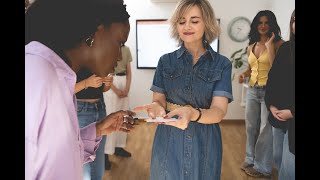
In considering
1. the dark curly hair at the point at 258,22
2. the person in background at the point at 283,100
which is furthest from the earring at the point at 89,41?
the dark curly hair at the point at 258,22

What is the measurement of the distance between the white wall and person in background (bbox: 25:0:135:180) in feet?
1.39

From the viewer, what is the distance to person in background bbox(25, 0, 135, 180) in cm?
28

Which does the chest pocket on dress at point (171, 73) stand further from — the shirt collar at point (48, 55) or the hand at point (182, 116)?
the shirt collar at point (48, 55)

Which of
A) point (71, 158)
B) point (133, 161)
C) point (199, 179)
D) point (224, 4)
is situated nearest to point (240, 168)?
point (133, 161)

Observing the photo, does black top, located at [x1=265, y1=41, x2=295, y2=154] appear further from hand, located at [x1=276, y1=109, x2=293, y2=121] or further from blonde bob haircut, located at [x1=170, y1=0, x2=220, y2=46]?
blonde bob haircut, located at [x1=170, y1=0, x2=220, y2=46]

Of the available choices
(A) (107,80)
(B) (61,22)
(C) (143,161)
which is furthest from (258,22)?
(C) (143,161)

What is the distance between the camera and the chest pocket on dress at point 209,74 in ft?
2.00

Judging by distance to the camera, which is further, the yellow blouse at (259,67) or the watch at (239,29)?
the watch at (239,29)

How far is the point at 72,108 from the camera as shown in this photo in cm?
31

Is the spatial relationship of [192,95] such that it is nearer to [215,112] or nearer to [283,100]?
[215,112]

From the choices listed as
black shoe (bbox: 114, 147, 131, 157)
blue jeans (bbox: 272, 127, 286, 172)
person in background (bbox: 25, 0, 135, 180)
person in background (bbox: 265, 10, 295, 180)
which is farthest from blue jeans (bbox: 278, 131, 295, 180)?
black shoe (bbox: 114, 147, 131, 157)

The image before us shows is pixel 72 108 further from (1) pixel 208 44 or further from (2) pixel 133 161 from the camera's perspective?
→ (2) pixel 133 161

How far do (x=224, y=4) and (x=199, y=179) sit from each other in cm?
48

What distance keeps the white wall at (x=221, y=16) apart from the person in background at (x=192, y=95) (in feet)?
0.57
